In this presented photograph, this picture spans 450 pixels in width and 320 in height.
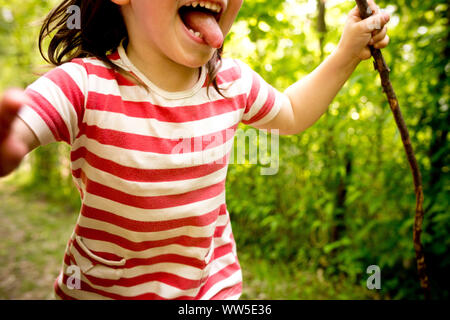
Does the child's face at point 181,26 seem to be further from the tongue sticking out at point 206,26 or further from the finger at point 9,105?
the finger at point 9,105

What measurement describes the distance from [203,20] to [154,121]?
1.04ft

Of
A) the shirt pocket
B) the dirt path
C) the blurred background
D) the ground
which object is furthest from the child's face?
the dirt path

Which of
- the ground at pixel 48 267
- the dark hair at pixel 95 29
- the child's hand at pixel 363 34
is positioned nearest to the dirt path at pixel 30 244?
the ground at pixel 48 267

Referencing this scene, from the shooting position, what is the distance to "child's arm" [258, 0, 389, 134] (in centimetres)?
114

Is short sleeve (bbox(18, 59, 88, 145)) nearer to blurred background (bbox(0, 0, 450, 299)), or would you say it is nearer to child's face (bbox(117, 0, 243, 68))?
child's face (bbox(117, 0, 243, 68))

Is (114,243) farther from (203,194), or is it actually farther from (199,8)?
(199,8)

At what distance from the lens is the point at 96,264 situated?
1.11 m

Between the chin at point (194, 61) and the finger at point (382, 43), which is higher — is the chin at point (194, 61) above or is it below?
below

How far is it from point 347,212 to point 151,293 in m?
2.30

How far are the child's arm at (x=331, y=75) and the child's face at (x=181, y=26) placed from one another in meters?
0.39

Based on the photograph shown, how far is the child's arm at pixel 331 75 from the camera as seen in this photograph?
3.75 ft

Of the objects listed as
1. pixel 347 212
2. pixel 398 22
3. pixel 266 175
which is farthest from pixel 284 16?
pixel 347 212

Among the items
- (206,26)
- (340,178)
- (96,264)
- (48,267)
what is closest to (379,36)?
(206,26)
